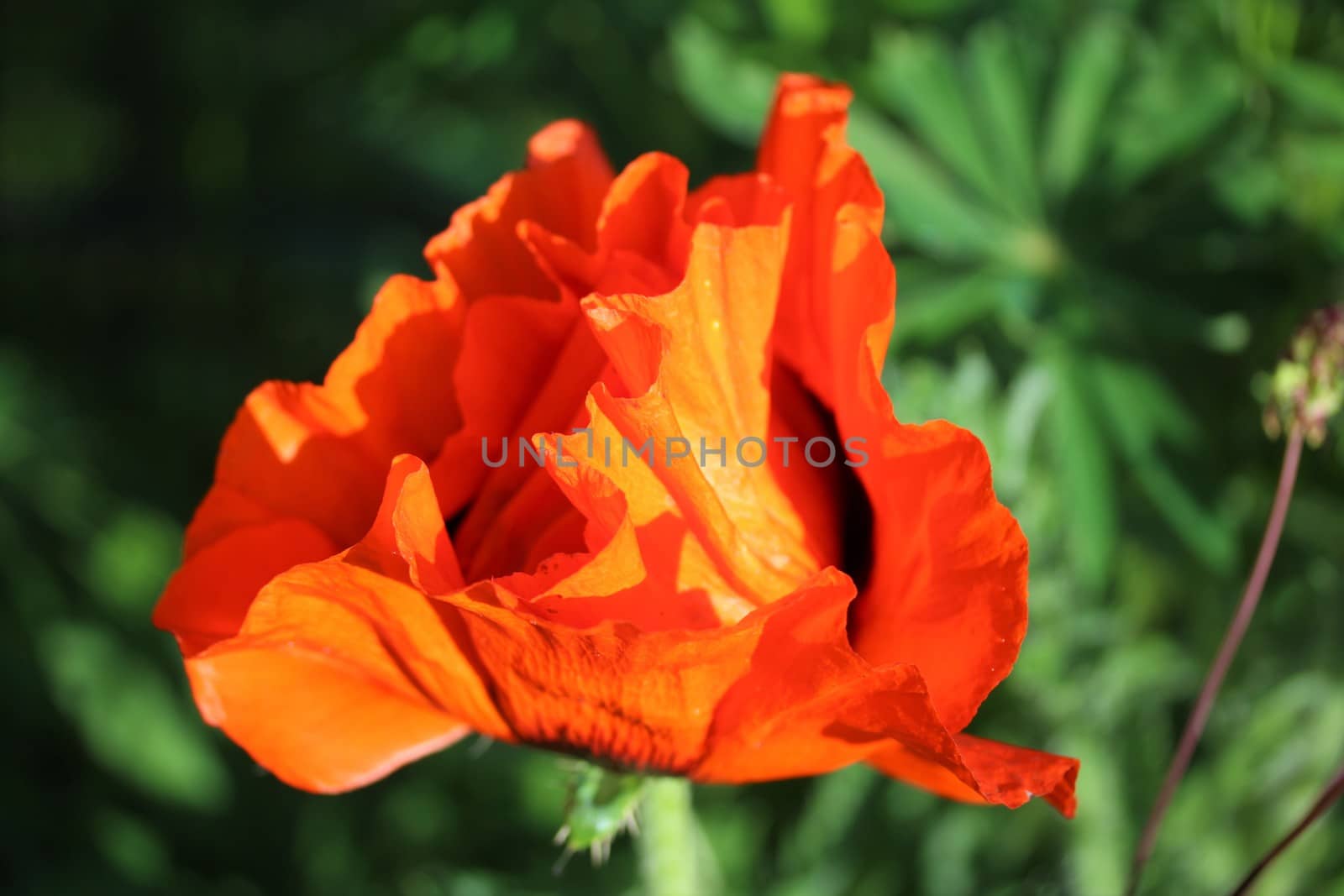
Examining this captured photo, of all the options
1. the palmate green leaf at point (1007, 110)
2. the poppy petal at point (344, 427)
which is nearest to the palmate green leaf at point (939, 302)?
the palmate green leaf at point (1007, 110)

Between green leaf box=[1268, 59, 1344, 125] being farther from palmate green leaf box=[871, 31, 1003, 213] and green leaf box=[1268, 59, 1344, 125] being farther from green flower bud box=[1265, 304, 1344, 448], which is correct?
green flower bud box=[1265, 304, 1344, 448]

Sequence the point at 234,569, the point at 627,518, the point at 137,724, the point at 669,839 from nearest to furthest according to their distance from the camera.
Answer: the point at 627,518, the point at 234,569, the point at 669,839, the point at 137,724

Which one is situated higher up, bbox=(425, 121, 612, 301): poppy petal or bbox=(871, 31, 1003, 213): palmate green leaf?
bbox=(425, 121, 612, 301): poppy petal

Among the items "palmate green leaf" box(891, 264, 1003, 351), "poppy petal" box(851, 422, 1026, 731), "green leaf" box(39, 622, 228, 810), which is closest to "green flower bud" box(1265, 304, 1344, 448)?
"poppy petal" box(851, 422, 1026, 731)

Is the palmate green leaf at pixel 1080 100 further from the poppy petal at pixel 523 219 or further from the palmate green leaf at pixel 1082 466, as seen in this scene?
the poppy petal at pixel 523 219

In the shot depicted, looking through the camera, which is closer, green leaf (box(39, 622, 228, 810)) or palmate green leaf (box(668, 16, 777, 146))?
palmate green leaf (box(668, 16, 777, 146))

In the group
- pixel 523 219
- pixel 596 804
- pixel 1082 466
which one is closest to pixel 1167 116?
pixel 1082 466

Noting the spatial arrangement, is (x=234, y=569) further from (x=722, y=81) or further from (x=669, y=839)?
(x=722, y=81)
